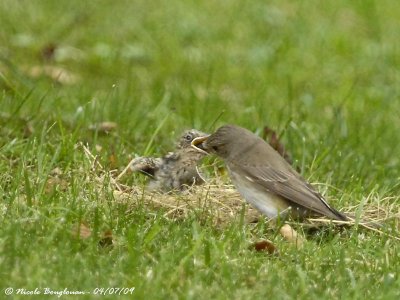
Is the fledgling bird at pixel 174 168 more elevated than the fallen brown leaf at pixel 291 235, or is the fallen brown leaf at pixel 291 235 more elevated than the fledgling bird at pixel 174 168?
the fallen brown leaf at pixel 291 235

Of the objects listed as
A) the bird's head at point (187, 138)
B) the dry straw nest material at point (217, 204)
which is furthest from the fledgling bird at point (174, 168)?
the dry straw nest material at point (217, 204)

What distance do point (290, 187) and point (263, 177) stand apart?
0.23 meters

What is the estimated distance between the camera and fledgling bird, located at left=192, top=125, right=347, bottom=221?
314 inches

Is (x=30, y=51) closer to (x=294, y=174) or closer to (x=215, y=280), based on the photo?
(x=294, y=174)

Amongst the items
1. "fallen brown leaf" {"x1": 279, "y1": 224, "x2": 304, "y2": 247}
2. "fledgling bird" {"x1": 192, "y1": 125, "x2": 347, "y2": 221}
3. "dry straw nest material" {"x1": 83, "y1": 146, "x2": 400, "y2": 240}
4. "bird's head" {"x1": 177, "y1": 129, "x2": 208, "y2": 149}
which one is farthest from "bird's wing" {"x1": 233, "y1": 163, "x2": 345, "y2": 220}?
"bird's head" {"x1": 177, "y1": 129, "x2": 208, "y2": 149}

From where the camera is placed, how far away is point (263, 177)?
8.28 m

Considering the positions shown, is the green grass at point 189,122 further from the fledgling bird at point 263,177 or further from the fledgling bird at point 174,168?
the fledgling bird at point 263,177

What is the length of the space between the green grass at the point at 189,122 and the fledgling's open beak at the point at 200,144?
0.48m

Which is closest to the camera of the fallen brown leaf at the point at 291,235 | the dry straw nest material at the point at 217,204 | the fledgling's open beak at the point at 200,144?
the fallen brown leaf at the point at 291,235

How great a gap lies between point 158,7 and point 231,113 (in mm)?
4093

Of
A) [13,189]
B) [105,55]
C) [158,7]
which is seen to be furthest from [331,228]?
[158,7]

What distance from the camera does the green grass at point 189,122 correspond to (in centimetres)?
655

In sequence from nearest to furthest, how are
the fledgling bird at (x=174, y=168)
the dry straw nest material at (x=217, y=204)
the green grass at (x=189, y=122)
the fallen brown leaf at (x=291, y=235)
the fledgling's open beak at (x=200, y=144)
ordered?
1. the green grass at (x=189, y=122)
2. the fallen brown leaf at (x=291, y=235)
3. the dry straw nest material at (x=217, y=204)
4. the fledgling bird at (x=174, y=168)
5. the fledgling's open beak at (x=200, y=144)

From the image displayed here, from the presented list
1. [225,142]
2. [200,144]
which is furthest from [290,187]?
[200,144]
